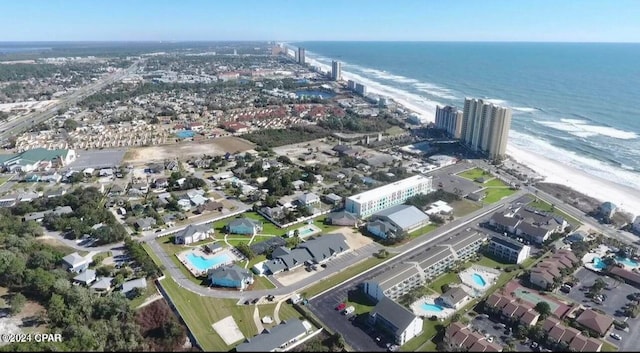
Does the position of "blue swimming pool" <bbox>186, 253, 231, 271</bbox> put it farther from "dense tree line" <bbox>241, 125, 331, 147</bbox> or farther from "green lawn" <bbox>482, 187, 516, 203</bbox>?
"dense tree line" <bbox>241, 125, 331, 147</bbox>

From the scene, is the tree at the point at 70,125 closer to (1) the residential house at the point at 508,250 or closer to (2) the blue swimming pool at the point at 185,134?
(2) the blue swimming pool at the point at 185,134

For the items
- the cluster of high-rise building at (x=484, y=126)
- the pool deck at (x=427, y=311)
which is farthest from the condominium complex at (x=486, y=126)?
the pool deck at (x=427, y=311)

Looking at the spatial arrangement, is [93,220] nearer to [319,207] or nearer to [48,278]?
[48,278]

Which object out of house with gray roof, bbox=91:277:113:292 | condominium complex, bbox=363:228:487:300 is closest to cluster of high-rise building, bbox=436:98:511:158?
condominium complex, bbox=363:228:487:300

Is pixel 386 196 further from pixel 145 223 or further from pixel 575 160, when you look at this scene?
pixel 575 160

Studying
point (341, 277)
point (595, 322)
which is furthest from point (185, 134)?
point (595, 322)

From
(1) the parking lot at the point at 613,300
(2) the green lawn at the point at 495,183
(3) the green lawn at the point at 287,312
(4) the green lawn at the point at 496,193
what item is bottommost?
(1) the parking lot at the point at 613,300

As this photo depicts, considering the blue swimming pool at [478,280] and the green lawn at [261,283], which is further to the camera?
the blue swimming pool at [478,280]
